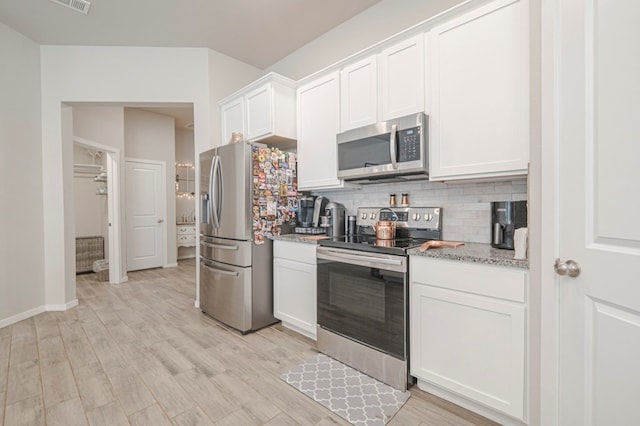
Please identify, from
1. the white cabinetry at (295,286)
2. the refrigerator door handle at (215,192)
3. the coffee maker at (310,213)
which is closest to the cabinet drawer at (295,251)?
the white cabinetry at (295,286)

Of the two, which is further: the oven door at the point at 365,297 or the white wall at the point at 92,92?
the white wall at the point at 92,92

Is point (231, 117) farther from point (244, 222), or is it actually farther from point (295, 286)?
point (295, 286)

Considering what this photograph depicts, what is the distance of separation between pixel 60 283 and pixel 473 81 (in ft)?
14.9

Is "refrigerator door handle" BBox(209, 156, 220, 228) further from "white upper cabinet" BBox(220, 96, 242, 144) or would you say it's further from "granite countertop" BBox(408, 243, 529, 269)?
"granite countertop" BBox(408, 243, 529, 269)

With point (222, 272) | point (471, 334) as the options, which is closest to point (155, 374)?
point (222, 272)

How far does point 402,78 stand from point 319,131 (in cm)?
90

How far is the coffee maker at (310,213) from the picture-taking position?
115 inches

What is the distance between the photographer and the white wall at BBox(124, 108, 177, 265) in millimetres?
5422

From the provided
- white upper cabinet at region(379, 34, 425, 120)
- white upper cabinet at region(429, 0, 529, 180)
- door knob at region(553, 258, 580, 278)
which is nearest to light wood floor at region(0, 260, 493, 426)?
door knob at region(553, 258, 580, 278)

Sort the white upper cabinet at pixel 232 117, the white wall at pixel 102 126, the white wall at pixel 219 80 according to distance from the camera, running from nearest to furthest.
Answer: the white upper cabinet at pixel 232 117 < the white wall at pixel 219 80 < the white wall at pixel 102 126

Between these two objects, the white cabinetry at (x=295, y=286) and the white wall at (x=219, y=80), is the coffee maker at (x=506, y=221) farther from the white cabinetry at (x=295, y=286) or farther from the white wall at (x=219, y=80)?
the white wall at (x=219, y=80)

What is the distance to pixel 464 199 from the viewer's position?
7.00ft

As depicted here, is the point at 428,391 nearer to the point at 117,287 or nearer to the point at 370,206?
the point at 370,206

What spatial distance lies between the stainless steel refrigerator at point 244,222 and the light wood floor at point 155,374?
256mm
